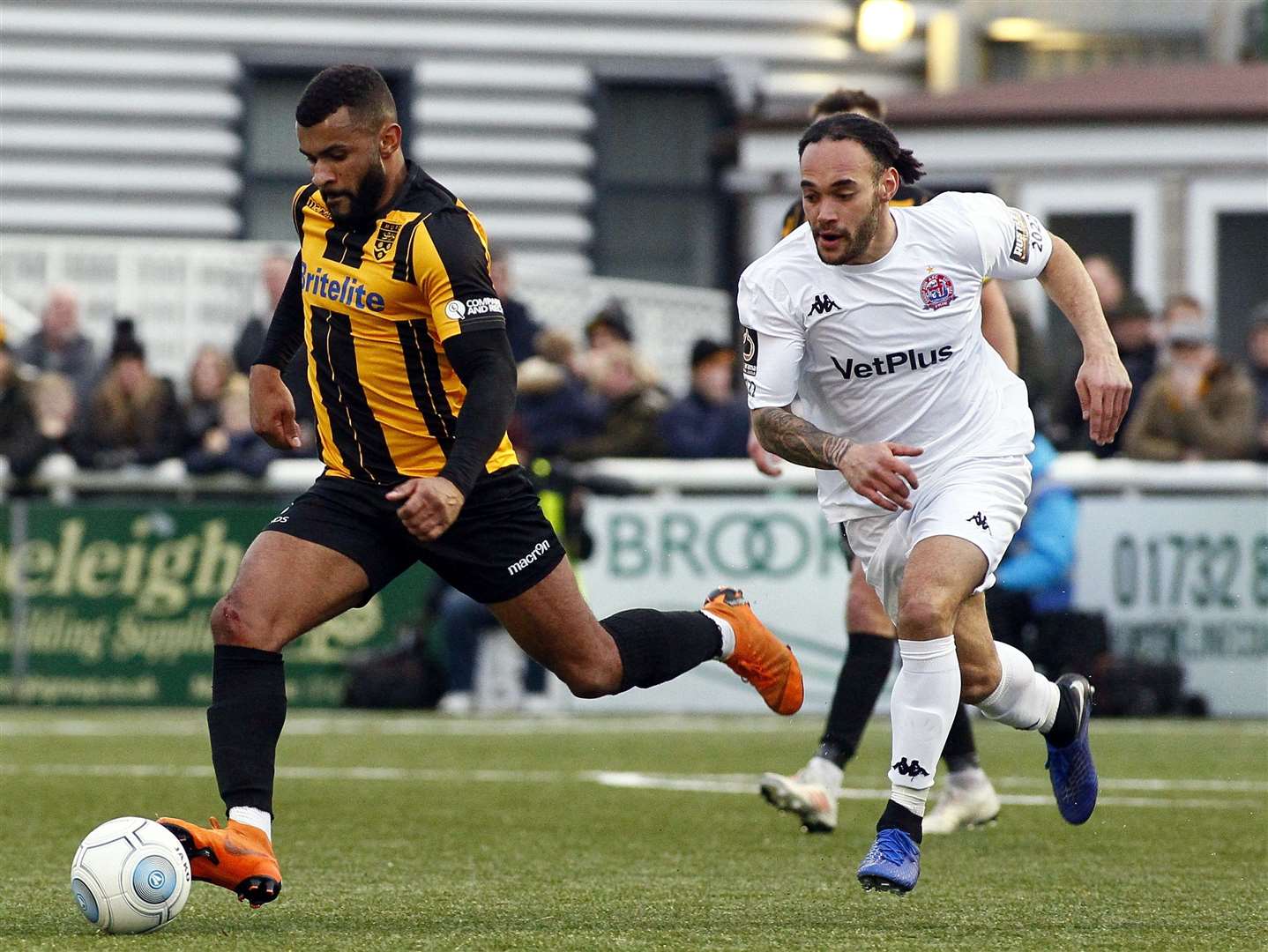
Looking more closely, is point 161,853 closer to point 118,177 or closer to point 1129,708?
point 1129,708

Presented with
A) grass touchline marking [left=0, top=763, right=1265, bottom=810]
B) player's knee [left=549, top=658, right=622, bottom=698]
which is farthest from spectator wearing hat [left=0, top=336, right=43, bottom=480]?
player's knee [left=549, top=658, right=622, bottom=698]

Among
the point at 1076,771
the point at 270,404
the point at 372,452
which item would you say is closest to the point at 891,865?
the point at 1076,771

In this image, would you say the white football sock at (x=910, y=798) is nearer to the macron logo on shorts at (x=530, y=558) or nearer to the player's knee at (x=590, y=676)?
the player's knee at (x=590, y=676)

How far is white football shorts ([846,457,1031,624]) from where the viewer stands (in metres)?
7.24

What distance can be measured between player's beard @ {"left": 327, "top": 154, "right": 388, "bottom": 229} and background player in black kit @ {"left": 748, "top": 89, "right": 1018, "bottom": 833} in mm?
2361

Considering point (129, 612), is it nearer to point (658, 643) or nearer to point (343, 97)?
point (658, 643)

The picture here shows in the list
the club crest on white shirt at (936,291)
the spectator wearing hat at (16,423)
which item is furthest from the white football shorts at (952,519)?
the spectator wearing hat at (16,423)

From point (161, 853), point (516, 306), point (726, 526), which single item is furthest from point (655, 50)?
point (161, 853)

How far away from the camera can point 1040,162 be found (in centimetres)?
2106

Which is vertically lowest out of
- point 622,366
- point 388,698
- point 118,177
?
point 388,698

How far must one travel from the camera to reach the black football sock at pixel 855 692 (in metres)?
9.02

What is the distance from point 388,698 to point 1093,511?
4392 mm

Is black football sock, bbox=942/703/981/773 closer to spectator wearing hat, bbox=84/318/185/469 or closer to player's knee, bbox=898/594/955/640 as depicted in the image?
player's knee, bbox=898/594/955/640

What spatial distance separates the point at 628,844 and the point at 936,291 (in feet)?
7.68
